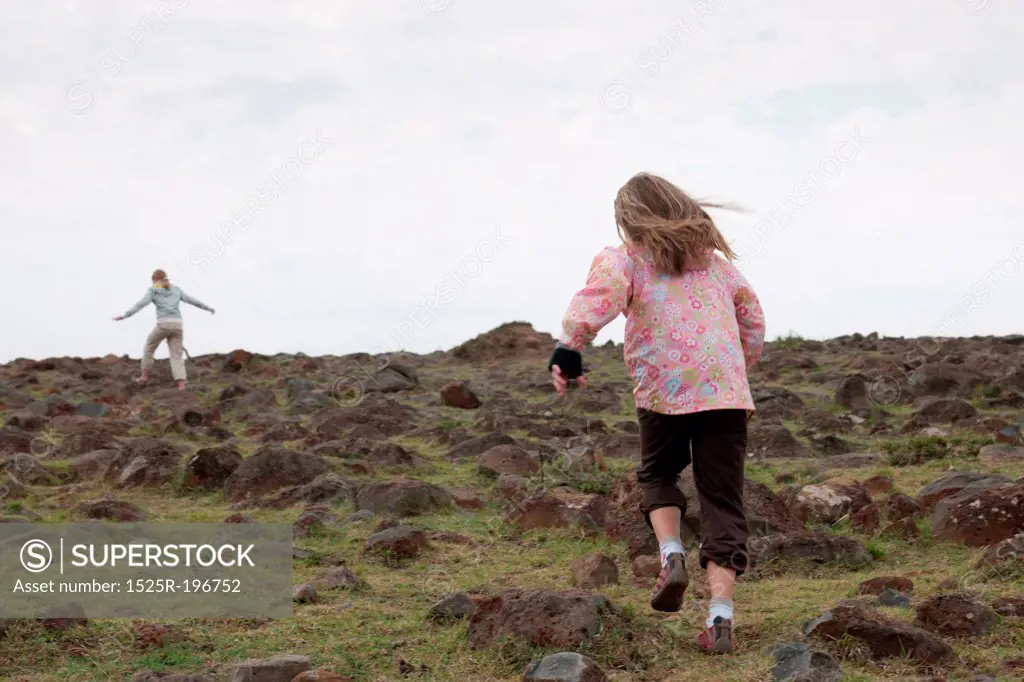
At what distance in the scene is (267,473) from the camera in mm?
8617

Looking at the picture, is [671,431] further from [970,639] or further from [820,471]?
[820,471]

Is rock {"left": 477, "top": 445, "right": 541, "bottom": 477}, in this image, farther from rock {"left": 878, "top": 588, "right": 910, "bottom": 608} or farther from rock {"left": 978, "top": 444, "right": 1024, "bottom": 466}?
rock {"left": 878, "top": 588, "right": 910, "bottom": 608}

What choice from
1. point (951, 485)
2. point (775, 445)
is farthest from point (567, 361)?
point (775, 445)

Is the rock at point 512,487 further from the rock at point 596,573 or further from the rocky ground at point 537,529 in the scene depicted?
the rock at point 596,573

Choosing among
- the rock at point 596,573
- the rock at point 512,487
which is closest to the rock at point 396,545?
the rock at point 596,573

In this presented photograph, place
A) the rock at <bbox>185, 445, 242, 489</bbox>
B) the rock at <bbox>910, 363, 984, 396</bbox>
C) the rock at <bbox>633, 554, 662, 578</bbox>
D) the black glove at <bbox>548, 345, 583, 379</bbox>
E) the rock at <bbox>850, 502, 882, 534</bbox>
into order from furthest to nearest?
the rock at <bbox>910, 363, 984, 396</bbox>
the rock at <bbox>185, 445, 242, 489</bbox>
the rock at <bbox>850, 502, 882, 534</bbox>
the rock at <bbox>633, 554, 662, 578</bbox>
the black glove at <bbox>548, 345, 583, 379</bbox>

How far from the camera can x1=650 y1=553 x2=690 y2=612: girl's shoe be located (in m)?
4.47

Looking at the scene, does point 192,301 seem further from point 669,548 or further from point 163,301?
point 669,548

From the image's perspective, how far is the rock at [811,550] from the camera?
5.93m

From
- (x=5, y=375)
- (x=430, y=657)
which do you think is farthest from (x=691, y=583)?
(x=5, y=375)

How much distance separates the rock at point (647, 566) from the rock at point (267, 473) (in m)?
3.56

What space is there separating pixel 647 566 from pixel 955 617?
173 centimetres

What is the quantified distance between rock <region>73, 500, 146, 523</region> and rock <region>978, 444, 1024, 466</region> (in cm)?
635

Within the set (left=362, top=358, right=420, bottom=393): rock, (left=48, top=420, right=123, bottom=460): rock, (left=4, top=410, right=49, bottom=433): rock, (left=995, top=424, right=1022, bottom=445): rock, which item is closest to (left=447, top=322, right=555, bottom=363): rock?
(left=362, top=358, right=420, bottom=393): rock
